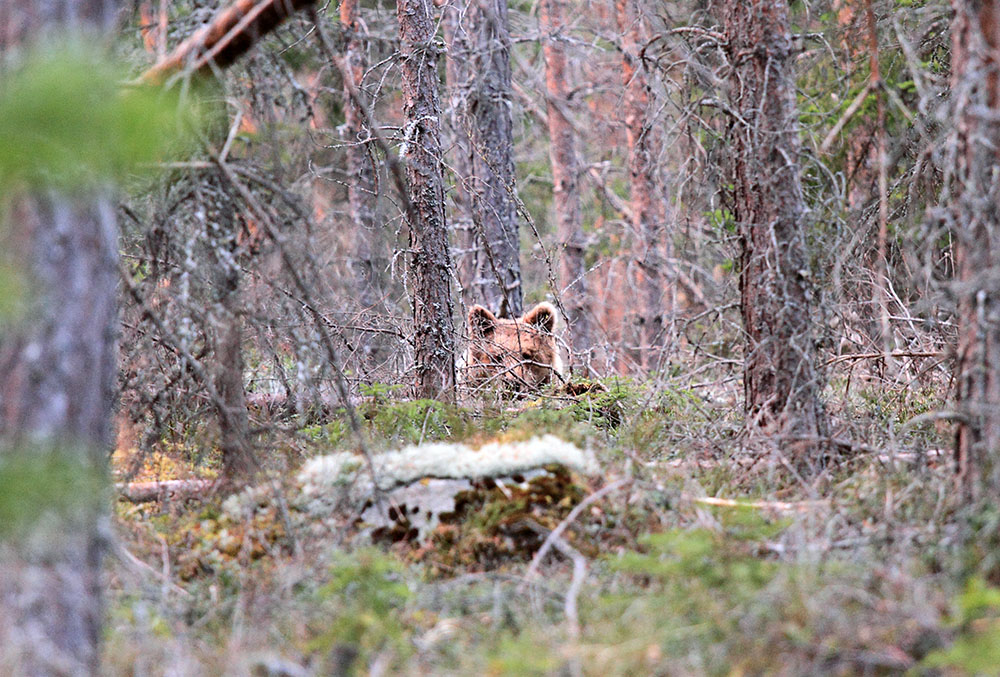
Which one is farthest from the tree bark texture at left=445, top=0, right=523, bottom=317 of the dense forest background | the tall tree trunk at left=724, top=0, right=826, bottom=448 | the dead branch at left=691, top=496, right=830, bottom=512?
the dead branch at left=691, top=496, right=830, bottom=512

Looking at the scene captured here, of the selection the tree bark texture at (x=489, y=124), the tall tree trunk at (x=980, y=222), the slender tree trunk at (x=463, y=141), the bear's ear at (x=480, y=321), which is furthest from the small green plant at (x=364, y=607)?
the tree bark texture at (x=489, y=124)

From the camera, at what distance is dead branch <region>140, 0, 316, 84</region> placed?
413 cm

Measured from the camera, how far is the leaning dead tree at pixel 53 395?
10.2ft

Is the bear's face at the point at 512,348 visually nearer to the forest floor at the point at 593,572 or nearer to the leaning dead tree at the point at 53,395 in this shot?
the forest floor at the point at 593,572

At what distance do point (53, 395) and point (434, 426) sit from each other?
13.1 feet

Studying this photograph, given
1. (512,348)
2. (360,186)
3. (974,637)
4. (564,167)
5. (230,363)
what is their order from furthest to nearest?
1. (564,167)
2. (360,186)
3. (512,348)
4. (230,363)
5. (974,637)

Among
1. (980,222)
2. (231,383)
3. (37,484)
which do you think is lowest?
(231,383)

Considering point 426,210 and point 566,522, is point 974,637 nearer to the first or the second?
point 566,522

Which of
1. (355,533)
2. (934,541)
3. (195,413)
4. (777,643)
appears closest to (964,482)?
(934,541)

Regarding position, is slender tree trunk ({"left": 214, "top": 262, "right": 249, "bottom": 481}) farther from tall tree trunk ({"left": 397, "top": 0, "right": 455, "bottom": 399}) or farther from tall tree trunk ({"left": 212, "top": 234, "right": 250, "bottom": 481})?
→ tall tree trunk ({"left": 397, "top": 0, "right": 455, "bottom": 399})

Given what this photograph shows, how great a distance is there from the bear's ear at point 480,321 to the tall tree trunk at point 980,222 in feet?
20.3

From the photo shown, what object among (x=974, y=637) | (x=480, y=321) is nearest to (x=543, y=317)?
(x=480, y=321)

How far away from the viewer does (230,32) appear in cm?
421

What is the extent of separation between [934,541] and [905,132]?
15.3 ft
